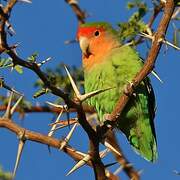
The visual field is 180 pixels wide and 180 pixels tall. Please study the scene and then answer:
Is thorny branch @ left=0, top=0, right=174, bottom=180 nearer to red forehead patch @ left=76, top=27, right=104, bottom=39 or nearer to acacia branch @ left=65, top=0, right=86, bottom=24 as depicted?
red forehead patch @ left=76, top=27, right=104, bottom=39

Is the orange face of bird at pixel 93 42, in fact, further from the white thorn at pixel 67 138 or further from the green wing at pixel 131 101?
the white thorn at pixel 67 138

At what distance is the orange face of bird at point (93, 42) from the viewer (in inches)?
167

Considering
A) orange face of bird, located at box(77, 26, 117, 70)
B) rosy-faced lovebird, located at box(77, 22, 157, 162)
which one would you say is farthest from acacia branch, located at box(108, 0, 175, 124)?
orange face of bird, located at box(77, 26, 117, 70)

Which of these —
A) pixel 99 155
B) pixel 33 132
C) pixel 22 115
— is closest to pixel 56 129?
pixel 33 132

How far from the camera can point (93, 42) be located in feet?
14.5

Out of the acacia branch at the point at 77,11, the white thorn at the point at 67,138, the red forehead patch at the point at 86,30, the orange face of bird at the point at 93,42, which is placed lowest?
→ the white thorn at the point at 67,138

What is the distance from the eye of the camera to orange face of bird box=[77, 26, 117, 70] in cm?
425

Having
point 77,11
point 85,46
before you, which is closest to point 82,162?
point 85,46

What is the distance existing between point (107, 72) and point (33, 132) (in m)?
1.59

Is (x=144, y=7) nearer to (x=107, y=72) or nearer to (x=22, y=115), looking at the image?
(x=107, y=72)

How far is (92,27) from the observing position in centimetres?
443

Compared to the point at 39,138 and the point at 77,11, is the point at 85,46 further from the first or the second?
the point at 39,138

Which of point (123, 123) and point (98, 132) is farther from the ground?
point (123, 123)

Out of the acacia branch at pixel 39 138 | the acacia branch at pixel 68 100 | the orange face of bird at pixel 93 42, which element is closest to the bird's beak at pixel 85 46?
the orange face of bird at pixel 93 42
